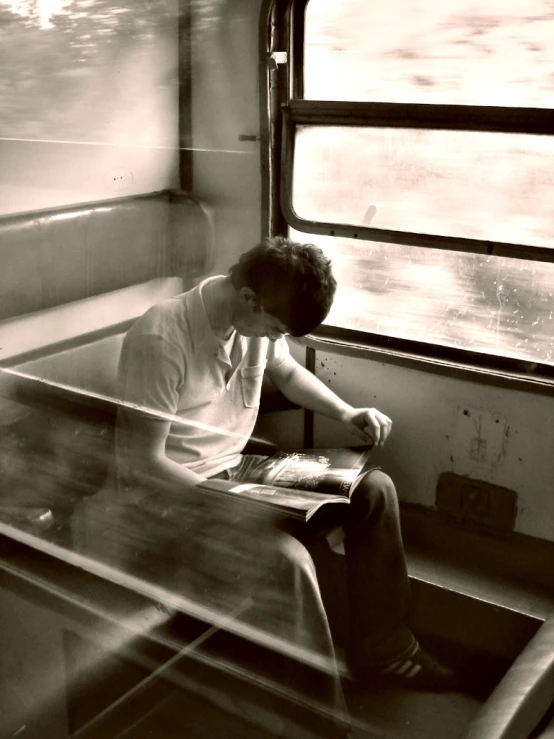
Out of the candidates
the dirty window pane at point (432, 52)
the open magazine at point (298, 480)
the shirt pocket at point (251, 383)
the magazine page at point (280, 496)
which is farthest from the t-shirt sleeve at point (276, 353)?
the dirty window pane at point (432, 52)

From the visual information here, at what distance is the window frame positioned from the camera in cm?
204

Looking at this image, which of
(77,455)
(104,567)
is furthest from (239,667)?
(77,455)

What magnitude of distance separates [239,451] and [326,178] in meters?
0.87

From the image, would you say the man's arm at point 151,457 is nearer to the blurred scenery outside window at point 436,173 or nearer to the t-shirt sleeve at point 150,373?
the t-shirt sleeve at point 150,373

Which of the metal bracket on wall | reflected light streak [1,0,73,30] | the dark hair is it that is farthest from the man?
reflected light streak [1,0,73,30]

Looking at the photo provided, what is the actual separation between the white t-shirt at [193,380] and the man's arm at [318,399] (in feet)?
0.59

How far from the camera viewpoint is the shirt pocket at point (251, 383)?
198cm

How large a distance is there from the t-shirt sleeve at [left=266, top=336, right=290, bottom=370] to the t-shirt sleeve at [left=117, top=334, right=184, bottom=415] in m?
0.46

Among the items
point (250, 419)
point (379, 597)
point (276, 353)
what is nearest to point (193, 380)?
point (250, 419)

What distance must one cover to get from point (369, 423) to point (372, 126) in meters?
0.83

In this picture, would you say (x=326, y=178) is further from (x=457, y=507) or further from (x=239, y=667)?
(x=239, y=667)

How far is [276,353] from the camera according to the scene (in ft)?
7.25

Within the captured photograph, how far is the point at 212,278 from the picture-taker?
6.14ft

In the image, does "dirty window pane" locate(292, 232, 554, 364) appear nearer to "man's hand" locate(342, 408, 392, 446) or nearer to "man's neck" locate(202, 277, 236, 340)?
"man's hand" locate(342, 408, 392, 446)
